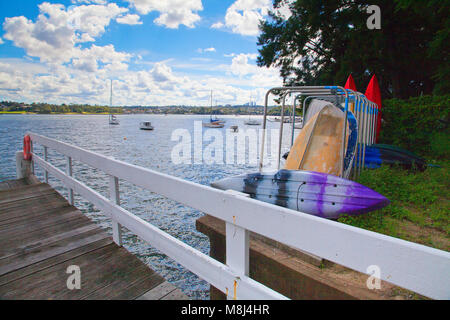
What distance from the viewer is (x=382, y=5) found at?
44.0 feet

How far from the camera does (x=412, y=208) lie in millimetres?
4418

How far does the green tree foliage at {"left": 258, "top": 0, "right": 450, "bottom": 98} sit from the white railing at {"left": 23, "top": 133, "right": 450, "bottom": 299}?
10.5m

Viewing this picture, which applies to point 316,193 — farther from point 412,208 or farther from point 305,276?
point 412,208

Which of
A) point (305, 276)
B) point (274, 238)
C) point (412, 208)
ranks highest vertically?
point (274, 238)

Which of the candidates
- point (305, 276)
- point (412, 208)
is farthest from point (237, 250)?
point (412, 208)

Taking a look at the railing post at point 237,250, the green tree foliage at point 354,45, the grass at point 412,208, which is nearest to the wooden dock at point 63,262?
the railing post at point 237,250

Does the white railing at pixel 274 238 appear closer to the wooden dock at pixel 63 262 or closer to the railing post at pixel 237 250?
the railing post at pixel 237 250

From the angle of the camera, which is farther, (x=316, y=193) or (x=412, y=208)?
(x=412, y=208)

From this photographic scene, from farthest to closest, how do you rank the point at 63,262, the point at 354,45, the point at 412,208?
the point at 354,45
the point at 412,208
the point at 63,262

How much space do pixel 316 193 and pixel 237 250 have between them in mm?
2153

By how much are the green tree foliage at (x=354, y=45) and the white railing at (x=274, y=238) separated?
10.5 metres
